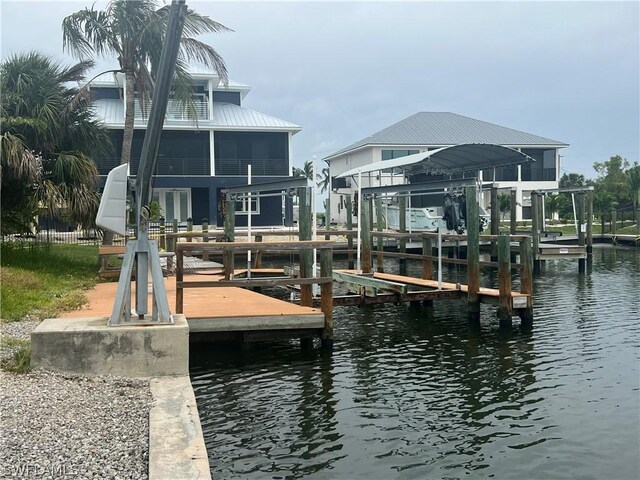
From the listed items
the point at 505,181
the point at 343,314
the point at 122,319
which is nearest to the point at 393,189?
the point at 343,314

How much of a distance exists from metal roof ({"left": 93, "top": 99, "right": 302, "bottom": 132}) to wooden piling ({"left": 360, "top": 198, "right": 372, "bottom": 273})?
22884 millimetres

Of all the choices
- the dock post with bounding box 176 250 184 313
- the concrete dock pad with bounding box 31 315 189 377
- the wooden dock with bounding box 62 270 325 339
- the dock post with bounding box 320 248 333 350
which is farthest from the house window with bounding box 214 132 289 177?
the concrete dock pad with bounding box 31 315 189 377

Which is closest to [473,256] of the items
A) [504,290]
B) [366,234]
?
[504,290]

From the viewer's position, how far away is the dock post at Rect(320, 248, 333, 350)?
1123cm

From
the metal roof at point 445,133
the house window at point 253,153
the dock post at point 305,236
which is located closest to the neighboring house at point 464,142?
the metal roof at point 445,133

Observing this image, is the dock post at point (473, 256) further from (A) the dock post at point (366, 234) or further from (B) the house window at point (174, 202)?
(B) the house window at point (174, 202)

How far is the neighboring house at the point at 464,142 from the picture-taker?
48562 mm

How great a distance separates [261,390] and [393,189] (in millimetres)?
7877

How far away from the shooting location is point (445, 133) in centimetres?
5069

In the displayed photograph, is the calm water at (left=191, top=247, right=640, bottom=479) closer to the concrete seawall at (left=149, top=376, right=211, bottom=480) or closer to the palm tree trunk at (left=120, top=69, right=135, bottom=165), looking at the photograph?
the concrete seawall at (left=149, top=376, right=211, bottom=480)

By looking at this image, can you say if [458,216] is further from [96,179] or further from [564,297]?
[96,179]

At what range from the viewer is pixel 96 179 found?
58.1 feet

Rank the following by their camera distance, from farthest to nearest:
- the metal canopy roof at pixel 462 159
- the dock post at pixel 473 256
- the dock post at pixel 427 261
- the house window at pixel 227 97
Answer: the house window at pixel 227 97
the metal canopy roof at pixel 462 159
the dock post at pixel 427 261
the dock post at pixel 473 256

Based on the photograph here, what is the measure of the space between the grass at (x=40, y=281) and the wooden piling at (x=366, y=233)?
21.1 ft
